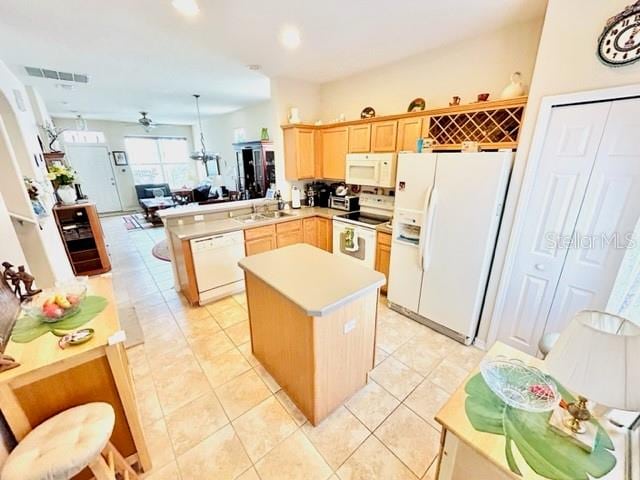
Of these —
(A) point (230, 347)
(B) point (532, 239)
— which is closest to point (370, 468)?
(A) point (230, 347)

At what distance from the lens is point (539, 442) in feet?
2.89

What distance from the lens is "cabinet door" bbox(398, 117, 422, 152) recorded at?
114 inches

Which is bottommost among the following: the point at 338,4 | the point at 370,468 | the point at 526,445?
the point at 370,468

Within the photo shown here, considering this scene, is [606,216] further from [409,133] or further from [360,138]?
[360,138]

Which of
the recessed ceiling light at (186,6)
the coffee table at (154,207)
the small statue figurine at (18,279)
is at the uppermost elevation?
the recessed ceiling light at (186,6)

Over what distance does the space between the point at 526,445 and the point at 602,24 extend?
237 centimetres

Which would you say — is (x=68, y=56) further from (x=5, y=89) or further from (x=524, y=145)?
(x=524, y=145)

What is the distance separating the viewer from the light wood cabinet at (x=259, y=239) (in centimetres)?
340

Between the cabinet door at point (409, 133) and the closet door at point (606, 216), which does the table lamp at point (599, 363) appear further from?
the cabinet door at point (409, 133)

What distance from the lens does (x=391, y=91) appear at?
135 inches

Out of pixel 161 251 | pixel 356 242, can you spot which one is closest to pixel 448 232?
pixel 356 242

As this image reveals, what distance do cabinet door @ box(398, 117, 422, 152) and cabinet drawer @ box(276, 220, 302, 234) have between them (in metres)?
1.69

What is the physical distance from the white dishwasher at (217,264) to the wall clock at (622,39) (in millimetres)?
3395

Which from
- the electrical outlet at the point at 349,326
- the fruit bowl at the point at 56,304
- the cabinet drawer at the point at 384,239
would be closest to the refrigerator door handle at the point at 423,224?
the cabinet drawer at the point at 384,239
